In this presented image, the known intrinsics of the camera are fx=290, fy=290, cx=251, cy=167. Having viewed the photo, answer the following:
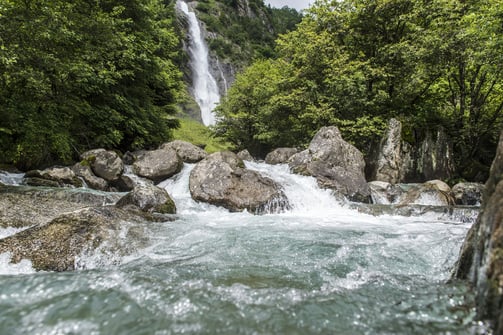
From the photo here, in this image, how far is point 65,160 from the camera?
34.5 feet

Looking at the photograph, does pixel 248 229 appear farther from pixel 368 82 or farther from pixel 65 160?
pixel 368 82

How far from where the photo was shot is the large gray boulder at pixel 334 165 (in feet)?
37.1

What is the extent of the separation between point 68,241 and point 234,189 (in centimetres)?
568

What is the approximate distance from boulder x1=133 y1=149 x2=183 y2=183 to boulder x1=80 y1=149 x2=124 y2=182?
116 cm

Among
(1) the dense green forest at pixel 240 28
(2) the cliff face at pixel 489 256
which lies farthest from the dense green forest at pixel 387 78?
(1) the dense green forest at pixel 240 28

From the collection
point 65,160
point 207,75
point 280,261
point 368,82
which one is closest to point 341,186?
point 280,261

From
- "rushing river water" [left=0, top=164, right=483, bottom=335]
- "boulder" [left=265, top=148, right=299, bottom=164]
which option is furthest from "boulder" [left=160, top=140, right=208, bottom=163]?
"rushing river water" [left=0, top=164, right=483, bottom=335]

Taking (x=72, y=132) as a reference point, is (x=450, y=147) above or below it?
above

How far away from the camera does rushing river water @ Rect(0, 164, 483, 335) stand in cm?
233

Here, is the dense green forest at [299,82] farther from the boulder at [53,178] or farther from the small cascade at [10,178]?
the boulder at [53,178]

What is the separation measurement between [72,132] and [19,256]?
30.4 ft

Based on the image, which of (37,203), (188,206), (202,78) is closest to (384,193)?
(188,206)

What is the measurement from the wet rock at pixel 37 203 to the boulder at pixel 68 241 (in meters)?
1.20

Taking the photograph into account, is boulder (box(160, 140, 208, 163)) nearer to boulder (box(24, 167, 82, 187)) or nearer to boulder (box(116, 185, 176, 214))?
boulder (box(24, 167, 82, 187))
